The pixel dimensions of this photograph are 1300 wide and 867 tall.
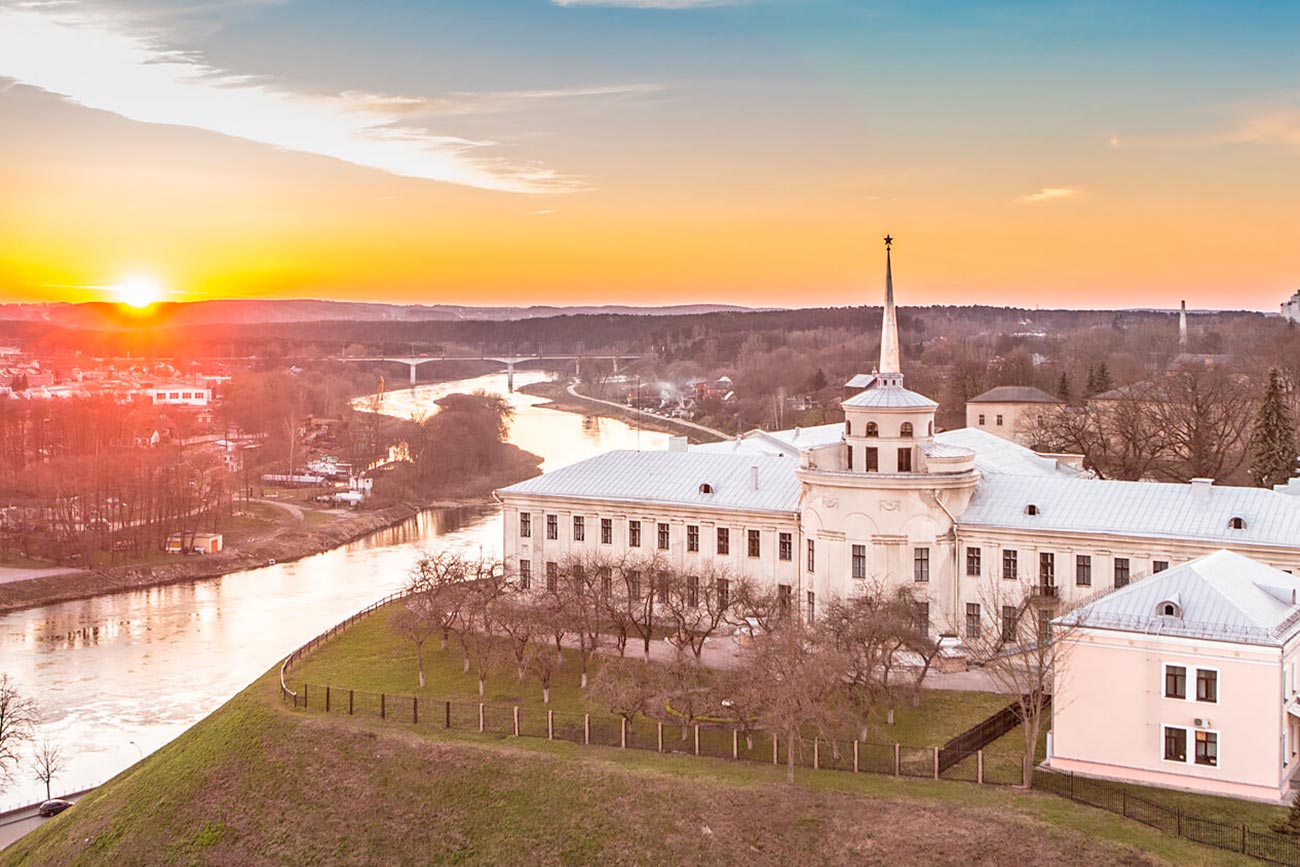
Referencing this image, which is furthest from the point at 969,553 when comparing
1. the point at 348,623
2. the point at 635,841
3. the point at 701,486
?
the point at 348,623

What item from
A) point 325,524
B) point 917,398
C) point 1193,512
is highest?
point 917,398

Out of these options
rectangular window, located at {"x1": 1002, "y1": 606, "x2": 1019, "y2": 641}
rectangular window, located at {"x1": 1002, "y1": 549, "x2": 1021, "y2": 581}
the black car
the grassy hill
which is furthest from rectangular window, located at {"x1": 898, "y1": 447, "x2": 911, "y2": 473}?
the black car

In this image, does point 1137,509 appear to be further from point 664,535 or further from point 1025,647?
point 664,535

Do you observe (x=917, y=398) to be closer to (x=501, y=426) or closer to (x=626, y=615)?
(x=626, y=615)

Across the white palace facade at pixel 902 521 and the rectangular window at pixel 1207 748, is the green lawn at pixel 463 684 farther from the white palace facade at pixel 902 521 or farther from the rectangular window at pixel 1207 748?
the rectangular window at pixel 1207 748

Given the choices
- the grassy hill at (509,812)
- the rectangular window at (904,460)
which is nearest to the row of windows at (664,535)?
the rectangular window at (904,460)
